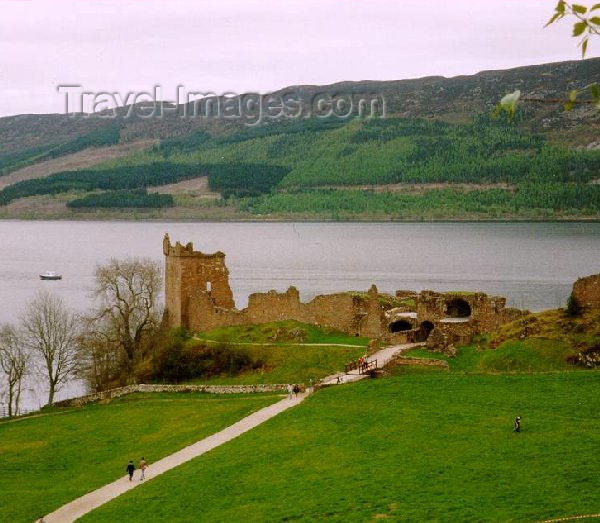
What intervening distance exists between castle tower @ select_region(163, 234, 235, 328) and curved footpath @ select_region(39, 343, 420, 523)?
1451cm

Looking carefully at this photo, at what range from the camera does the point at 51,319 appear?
202 feet

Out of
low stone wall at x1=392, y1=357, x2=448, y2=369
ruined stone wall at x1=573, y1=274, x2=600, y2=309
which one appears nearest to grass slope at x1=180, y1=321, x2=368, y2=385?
low stone wall at x1=392, y1=357, x2=448, y2=369

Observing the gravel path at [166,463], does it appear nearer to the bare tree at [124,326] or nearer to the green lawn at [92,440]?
the green lawn at [92,440]

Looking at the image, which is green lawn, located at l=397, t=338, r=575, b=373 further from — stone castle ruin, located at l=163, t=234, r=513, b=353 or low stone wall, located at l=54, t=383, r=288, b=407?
low stone wall, located at l=54, t=383, r=288, b=407

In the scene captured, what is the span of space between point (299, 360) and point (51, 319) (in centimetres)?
2117

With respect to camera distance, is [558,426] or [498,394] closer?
[558,426]

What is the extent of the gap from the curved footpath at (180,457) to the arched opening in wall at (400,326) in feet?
21.7

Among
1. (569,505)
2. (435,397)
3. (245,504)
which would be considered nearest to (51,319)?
(435,397)

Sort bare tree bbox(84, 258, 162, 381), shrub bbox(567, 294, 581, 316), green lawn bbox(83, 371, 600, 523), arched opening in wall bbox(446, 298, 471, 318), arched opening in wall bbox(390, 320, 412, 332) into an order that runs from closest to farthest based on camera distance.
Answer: green lawn bbox(83, 371, 600, 523), shrub bbox(567, 294, 581, 316), arched opening in wall bbox(390, 320, 412, 332), arched opening in wall bbox(446, 298, 471, 318), bare tree bbox(84, 258, 162, 381)

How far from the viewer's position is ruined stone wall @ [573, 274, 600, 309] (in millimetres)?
41281

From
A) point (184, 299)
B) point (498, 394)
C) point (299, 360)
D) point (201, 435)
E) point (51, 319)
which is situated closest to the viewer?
point (498, 394)

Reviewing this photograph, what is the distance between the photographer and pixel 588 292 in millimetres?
41438

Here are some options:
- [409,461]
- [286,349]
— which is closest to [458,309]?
[286,349]

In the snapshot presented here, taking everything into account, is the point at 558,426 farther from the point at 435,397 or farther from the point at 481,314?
the point at 481,314
